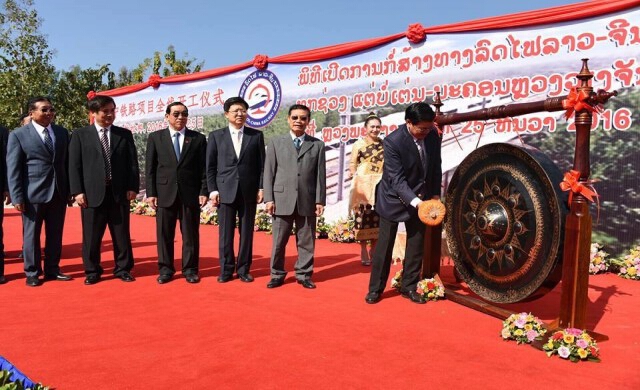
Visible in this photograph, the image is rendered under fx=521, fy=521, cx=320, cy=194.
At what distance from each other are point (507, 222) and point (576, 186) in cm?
57

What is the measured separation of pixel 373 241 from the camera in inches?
216

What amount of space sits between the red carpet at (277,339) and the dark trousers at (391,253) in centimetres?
17

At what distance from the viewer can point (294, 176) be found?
448 centimetres

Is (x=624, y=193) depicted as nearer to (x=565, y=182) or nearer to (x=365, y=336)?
(x=565, y=182)

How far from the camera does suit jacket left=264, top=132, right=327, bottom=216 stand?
448 centimetres

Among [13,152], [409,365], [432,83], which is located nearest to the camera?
[409,365]

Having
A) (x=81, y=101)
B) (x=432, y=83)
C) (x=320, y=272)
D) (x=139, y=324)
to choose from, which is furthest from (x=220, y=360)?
(x=81, y=101)

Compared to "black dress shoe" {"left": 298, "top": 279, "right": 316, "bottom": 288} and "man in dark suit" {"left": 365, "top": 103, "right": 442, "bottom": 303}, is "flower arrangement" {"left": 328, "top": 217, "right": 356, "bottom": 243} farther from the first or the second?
"man in dark suit" {"left": 365, "top": 103, "right": 442, "bottom": 303}

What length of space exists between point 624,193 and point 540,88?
1.47 m

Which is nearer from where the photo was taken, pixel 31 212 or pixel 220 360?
pixel 220 360

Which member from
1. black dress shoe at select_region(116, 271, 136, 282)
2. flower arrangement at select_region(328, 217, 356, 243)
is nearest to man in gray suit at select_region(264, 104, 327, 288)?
black dress shoe at select_region(116, 271, 136, 282)

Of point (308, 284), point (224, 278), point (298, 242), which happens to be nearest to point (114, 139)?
point (224, 278)

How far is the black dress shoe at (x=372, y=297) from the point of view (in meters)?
4.02

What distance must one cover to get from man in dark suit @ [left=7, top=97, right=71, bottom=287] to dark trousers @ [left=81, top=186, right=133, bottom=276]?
1.03ft
